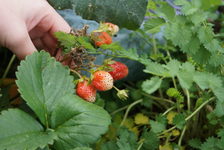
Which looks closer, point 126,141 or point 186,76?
point 186,76

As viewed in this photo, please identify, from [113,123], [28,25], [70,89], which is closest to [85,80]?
[70,89]

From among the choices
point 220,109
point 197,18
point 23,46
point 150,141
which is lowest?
point 150,141

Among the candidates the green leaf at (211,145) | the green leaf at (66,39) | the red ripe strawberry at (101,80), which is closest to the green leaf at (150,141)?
the green leaf at (211,145)

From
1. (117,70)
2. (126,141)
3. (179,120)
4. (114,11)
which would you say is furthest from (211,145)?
(114,11)

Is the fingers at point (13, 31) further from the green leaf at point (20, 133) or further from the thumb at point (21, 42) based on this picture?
the green leaf at point (20, 133)

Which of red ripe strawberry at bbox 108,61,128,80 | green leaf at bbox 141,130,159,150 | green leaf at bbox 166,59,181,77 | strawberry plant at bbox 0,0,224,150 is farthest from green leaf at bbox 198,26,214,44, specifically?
green leaf at bbox 141,130,159,150

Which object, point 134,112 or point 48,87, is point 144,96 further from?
point 48,87

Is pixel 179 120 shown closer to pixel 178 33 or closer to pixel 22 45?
pixel 178 33

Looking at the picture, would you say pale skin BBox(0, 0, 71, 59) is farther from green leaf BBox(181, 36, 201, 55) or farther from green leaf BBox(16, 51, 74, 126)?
green leaf BBox(181, 36, 201, 55)
